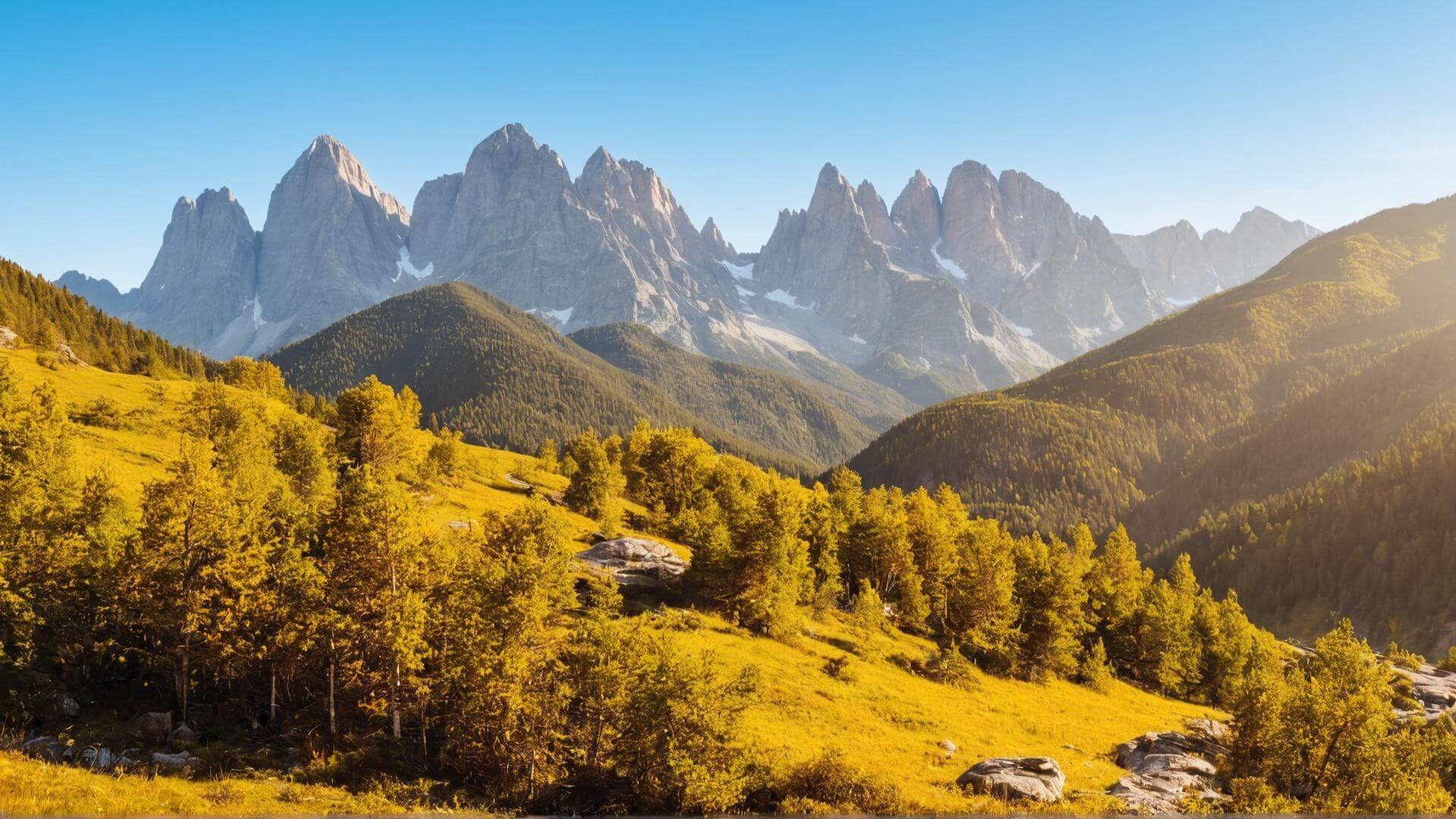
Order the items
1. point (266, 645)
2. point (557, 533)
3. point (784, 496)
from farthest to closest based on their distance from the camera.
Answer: point (784, 496)
point (557, 533)
point (266, 645)

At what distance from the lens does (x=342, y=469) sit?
73312 mm

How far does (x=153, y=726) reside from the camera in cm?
3053

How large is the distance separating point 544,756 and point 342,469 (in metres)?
54.5

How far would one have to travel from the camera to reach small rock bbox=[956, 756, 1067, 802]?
32.5 metres

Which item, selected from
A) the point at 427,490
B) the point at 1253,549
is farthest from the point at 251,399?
the point at 1253,549

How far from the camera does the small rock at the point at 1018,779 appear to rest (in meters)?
32.5

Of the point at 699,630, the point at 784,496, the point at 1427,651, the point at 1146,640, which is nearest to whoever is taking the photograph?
the point at 699,630

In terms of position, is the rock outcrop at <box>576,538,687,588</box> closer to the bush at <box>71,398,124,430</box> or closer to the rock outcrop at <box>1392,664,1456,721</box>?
the bush at <box>71,398,124,430</box>

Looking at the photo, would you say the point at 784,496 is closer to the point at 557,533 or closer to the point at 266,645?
the point at 557,533

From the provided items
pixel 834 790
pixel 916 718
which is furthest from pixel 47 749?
pixel 916 718

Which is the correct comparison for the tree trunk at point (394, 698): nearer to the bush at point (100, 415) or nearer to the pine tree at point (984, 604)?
the pine tree at point (984, 604)

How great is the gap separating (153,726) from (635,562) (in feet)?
121

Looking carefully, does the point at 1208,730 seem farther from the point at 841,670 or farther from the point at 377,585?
the point at 377,585

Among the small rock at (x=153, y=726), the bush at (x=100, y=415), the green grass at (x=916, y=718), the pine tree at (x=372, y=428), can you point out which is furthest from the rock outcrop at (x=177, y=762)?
the bush at (x=100, y=415)
